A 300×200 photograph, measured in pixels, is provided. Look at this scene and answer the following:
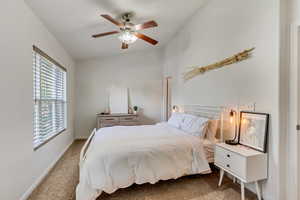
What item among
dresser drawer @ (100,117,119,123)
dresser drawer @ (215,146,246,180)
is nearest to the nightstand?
dresser drawer @ (215,146,246,180)

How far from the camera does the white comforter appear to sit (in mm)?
2025

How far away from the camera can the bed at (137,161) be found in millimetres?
2027

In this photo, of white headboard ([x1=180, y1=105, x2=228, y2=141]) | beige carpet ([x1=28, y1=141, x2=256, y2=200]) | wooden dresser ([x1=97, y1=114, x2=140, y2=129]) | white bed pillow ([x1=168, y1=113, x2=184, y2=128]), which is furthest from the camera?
wooden dresser ([x1=97, y1=114, x2=140, y2=129])

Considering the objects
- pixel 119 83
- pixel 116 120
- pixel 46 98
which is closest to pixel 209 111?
pixel 116 120

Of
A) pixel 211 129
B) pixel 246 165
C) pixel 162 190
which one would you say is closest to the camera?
pixel 246 165

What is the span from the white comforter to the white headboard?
1.79 ft

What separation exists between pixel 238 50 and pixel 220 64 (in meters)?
0.42

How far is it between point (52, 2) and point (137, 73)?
3.59 meters

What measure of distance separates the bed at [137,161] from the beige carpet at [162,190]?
20cm

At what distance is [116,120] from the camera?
16.7 feet

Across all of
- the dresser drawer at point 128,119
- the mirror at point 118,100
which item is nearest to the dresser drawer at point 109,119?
the dresser drawer at point 128,119

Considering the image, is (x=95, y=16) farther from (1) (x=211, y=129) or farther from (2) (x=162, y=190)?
(2) (x=162, y=190)

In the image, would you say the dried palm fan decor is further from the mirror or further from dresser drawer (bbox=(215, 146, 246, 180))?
the mirror

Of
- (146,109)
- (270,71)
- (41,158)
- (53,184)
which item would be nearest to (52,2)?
(41,158)
